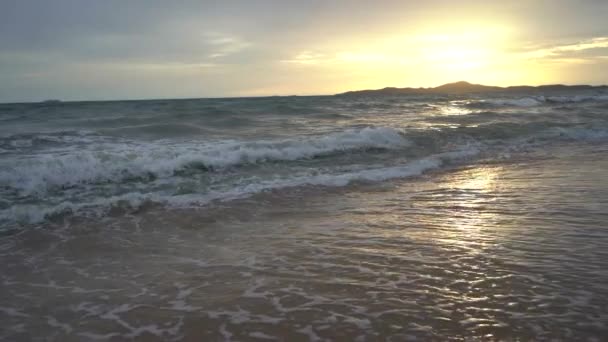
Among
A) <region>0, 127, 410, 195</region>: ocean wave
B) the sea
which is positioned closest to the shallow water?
the sea

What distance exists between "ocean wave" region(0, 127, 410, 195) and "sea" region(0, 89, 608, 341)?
6 centimetres

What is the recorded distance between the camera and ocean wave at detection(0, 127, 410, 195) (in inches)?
376

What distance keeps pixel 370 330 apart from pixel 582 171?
7812 millimetres

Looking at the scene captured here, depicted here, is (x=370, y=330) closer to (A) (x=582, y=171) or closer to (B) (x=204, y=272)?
(B) (x=204, y=272)

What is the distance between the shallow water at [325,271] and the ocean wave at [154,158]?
3.33 metres

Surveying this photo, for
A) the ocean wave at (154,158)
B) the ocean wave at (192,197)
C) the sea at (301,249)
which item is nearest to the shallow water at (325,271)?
the sea at (301,249)

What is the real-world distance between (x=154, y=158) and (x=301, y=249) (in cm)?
722

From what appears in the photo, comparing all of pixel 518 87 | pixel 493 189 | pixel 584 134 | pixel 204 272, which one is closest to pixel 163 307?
pixel 204 272

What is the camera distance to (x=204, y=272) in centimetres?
463

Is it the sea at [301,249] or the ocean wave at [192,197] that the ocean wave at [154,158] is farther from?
the ocean wave at [192,197]

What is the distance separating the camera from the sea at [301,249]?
3.49 m

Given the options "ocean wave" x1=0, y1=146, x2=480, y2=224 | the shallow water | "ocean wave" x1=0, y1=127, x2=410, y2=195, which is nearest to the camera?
the shallow water

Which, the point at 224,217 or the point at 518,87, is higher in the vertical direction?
the point at 518,87

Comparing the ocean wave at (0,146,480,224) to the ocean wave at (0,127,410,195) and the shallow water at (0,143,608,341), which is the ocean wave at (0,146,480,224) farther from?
the ocean wave at (0,127,410,195)
